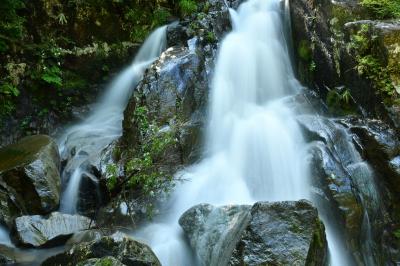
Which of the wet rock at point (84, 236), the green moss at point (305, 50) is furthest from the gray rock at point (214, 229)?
the green moss at point (305, 50)

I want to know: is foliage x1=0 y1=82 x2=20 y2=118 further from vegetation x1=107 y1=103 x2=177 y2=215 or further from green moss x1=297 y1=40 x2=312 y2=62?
green moss x1=297 y1=40 x2=312 y2=62

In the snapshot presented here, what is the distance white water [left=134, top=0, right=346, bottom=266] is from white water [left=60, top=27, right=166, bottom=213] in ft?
5.96

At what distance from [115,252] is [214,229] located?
131 cm

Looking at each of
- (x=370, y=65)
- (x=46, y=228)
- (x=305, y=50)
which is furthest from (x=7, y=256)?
(x=305, y=50)

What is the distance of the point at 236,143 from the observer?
7.85 m

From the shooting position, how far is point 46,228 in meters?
6.30

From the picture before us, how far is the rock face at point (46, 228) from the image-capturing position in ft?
20.1

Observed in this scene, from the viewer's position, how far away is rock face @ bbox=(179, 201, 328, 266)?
4.59m

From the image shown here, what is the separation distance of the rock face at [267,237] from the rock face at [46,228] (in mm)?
2076

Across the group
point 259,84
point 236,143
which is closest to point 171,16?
point 259,84

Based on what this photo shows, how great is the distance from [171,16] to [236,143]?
526cm

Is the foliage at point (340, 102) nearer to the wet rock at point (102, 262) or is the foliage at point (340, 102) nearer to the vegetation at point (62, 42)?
the vegetation at point (62, 42)

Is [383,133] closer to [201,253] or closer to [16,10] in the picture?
[201,253]

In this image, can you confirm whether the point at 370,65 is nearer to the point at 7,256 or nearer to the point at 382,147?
the point at 382,147
